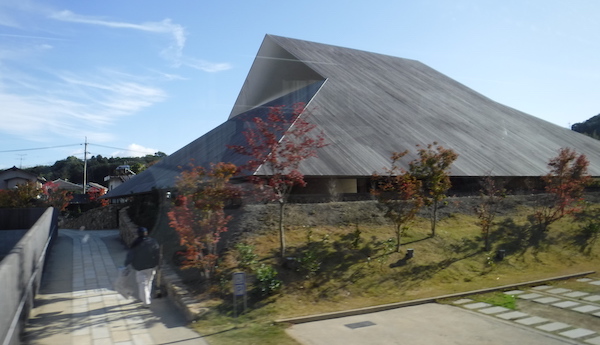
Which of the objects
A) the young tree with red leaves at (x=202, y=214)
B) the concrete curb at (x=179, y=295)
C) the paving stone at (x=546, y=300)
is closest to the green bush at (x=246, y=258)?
the young tree with red leaves at (x=202, y=214)

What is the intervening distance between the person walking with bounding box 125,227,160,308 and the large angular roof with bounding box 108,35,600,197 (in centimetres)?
551

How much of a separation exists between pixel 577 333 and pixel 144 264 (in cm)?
707

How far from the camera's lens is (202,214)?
9203mm

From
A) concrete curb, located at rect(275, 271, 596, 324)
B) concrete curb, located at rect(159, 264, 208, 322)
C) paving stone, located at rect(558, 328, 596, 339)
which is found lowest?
paving stone, located at rect(558, 328, 596, 339)

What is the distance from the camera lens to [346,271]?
9.58 metres

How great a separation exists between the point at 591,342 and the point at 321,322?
3.80 meters

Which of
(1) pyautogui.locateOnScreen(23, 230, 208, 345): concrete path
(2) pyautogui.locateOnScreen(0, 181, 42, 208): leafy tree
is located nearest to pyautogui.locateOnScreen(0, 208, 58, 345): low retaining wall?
(1) pyautogui.locateOnScreen(23, 230, 208, 345): concrete path

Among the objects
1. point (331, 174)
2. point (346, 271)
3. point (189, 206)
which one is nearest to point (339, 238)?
point (346, 271)

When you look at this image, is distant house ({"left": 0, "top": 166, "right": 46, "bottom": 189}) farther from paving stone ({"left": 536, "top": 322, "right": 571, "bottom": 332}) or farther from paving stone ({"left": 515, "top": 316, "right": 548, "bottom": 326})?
paving stone ({"left": 536, "top": 322, "right": 571, "bottom": 332})

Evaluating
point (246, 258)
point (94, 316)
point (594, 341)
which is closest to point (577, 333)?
point (594, 341)

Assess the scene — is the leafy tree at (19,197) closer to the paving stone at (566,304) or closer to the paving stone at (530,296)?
the paving stone at (530,296)

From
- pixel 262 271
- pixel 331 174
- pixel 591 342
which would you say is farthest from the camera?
pixel 331 174

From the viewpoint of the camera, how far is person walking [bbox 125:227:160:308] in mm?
8109

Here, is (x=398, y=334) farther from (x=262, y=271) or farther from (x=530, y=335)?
(x=262, y=271)
